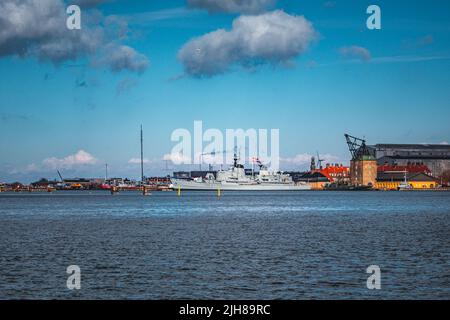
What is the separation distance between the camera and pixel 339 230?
5075 cm

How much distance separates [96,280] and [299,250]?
13123 millimetres
